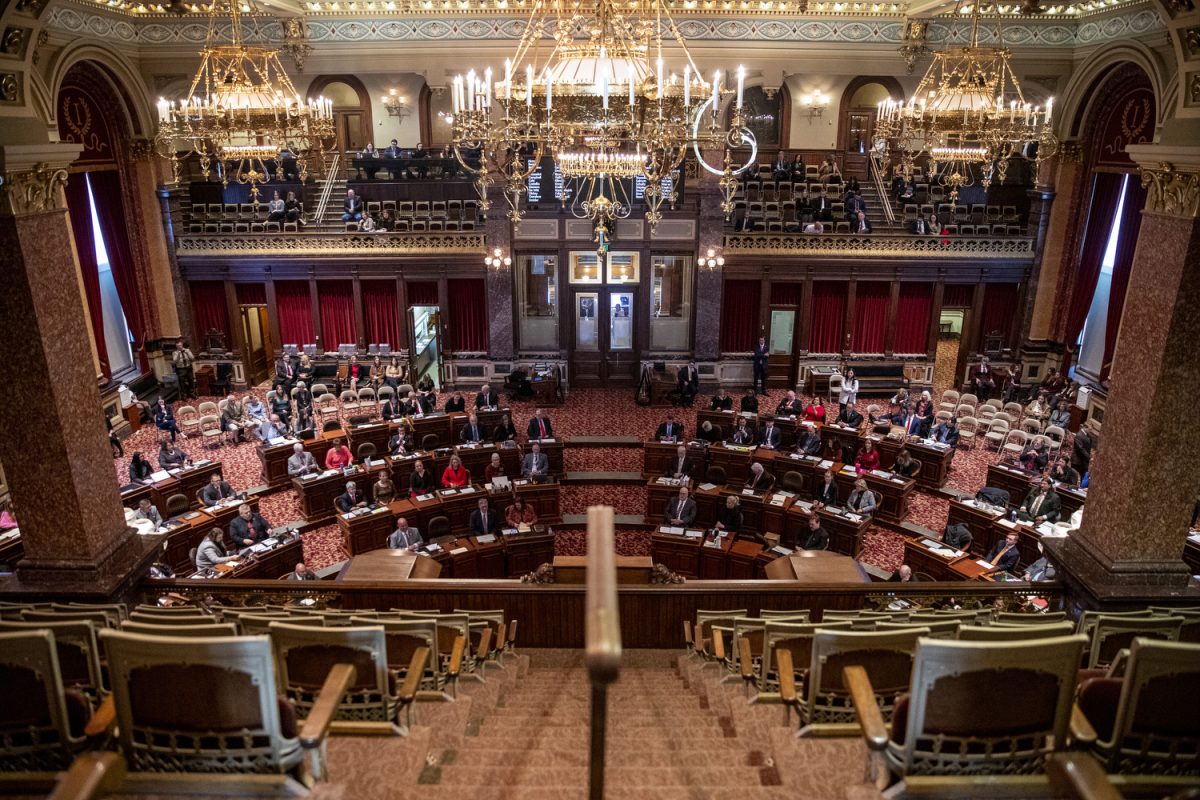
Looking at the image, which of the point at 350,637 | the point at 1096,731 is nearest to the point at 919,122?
the point at 1096,731

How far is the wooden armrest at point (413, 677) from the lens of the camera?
14.9 ft

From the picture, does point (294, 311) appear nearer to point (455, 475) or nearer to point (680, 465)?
point (455, 475)

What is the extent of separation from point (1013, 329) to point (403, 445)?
48.5 ft

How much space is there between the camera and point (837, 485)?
12750mm

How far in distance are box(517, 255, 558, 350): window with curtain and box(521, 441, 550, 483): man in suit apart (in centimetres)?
613

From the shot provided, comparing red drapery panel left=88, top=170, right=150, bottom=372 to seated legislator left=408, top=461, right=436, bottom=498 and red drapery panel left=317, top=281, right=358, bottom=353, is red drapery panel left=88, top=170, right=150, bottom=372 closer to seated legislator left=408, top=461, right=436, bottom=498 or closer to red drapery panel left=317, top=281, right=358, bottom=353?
red drapery panel left=317, top=281, right=358, bottom=353

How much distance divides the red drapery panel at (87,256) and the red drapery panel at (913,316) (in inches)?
692

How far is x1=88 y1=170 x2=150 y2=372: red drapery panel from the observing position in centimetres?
1658

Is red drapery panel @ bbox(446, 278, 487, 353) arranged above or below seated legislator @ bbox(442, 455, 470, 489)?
above

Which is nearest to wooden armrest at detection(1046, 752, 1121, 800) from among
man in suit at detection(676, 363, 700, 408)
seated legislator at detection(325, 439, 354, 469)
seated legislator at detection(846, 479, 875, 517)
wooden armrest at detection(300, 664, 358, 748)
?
wooden armrest at detection(300, 664, 358, 748)

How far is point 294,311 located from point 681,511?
39.4 feet

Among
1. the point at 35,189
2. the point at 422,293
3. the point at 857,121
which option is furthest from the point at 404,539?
the point at 857,121

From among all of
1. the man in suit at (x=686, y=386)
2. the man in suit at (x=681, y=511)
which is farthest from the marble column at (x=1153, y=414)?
the man in suit at (x=686, y=386)

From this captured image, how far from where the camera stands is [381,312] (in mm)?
19078
